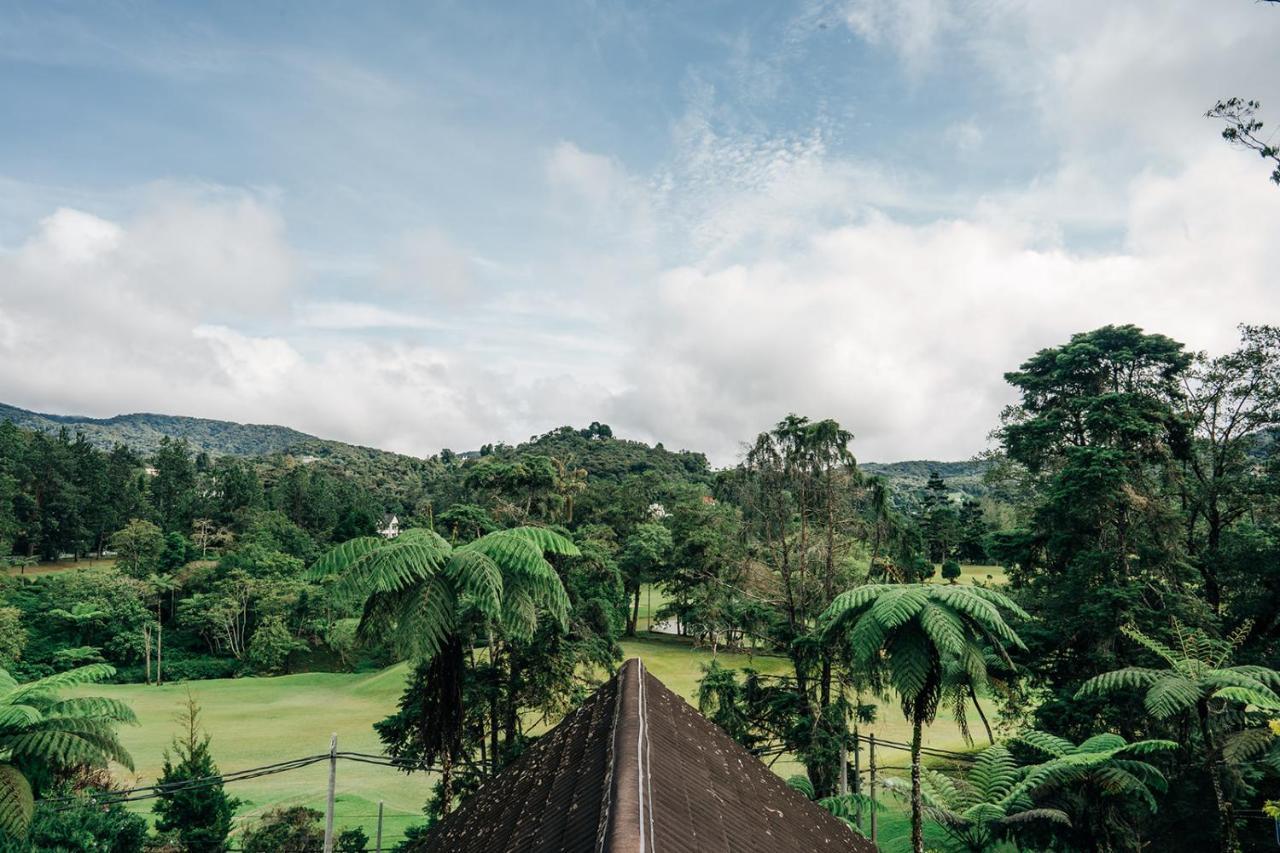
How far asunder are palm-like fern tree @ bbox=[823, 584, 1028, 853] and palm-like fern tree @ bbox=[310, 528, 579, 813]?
14.0ft

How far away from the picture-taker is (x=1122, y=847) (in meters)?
10.8

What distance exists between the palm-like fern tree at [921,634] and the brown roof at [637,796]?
3.09 meters

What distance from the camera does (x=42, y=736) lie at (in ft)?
24.5

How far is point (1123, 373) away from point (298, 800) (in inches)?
1060

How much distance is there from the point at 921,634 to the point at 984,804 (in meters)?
4.07

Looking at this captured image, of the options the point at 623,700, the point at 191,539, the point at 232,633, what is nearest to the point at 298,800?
the point at 623,700

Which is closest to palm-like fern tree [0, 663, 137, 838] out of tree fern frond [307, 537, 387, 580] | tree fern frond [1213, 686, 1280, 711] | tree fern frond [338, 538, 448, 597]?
tree fern frond [307, 537, 387, 580]

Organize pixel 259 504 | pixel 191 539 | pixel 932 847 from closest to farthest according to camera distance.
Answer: pixel 932 847 → pixel 191 539 → pixel 259 504

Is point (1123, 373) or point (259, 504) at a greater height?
point (1123, 373)

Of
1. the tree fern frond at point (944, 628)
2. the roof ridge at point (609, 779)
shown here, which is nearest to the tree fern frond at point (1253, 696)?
the tree fern frond at point (944, 628)

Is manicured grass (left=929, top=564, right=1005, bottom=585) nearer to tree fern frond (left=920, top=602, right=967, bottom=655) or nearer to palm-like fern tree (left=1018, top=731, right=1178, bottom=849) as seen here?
palm-like fern tree (left=1018, top=731, right=1178, bottom=849)

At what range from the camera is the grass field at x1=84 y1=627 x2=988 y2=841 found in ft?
61.0

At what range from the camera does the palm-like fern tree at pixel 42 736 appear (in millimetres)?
7160

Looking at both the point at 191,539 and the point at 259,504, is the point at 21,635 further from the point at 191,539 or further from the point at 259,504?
the point at 259,504
